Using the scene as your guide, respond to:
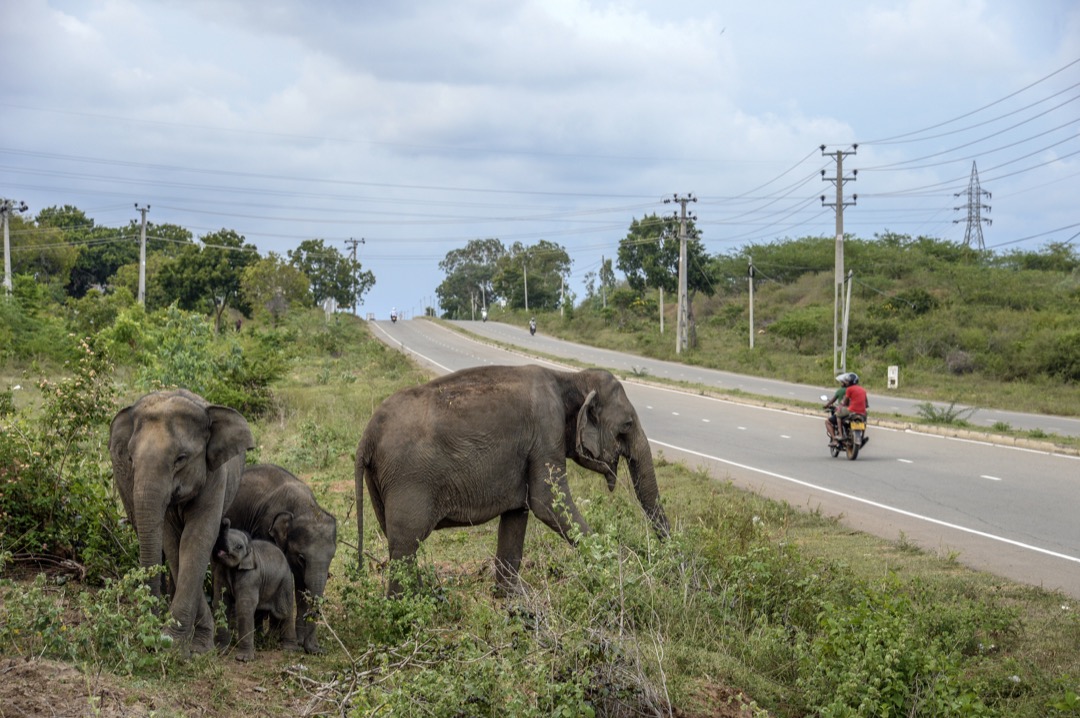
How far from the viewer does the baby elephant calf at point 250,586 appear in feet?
23.4

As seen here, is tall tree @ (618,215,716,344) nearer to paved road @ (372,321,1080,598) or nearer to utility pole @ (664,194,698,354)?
utility pole @ (664,194,698,354)

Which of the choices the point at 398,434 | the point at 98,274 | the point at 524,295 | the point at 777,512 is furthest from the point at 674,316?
the point at 398,434

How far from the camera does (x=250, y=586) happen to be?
23.7 feet

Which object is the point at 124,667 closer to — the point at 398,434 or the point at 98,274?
the point at 398,434

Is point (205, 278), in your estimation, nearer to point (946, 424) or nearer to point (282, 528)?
point (946, 424)

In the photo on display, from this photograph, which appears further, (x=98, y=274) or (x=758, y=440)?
(x=98, y=274)

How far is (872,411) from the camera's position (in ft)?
94.8

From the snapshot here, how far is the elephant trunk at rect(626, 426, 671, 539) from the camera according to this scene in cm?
953

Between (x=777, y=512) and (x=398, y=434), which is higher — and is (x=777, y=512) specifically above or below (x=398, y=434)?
below

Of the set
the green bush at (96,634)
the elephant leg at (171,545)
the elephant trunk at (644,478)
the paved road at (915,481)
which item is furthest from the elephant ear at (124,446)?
the paved road at (915,481)

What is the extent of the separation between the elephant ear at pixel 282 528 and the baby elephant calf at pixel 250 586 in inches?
7.9

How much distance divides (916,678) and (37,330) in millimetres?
35140

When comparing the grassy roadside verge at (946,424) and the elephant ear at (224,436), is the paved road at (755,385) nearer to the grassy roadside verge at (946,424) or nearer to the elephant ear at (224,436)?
the grassy roadside verge at (946,424)

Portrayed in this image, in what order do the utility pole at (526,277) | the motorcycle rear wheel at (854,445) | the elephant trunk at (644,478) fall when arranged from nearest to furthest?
the elephant trunk at (644,478)
the motorcycle rear wheel at (854,445)
the utility pole at (526,277)
